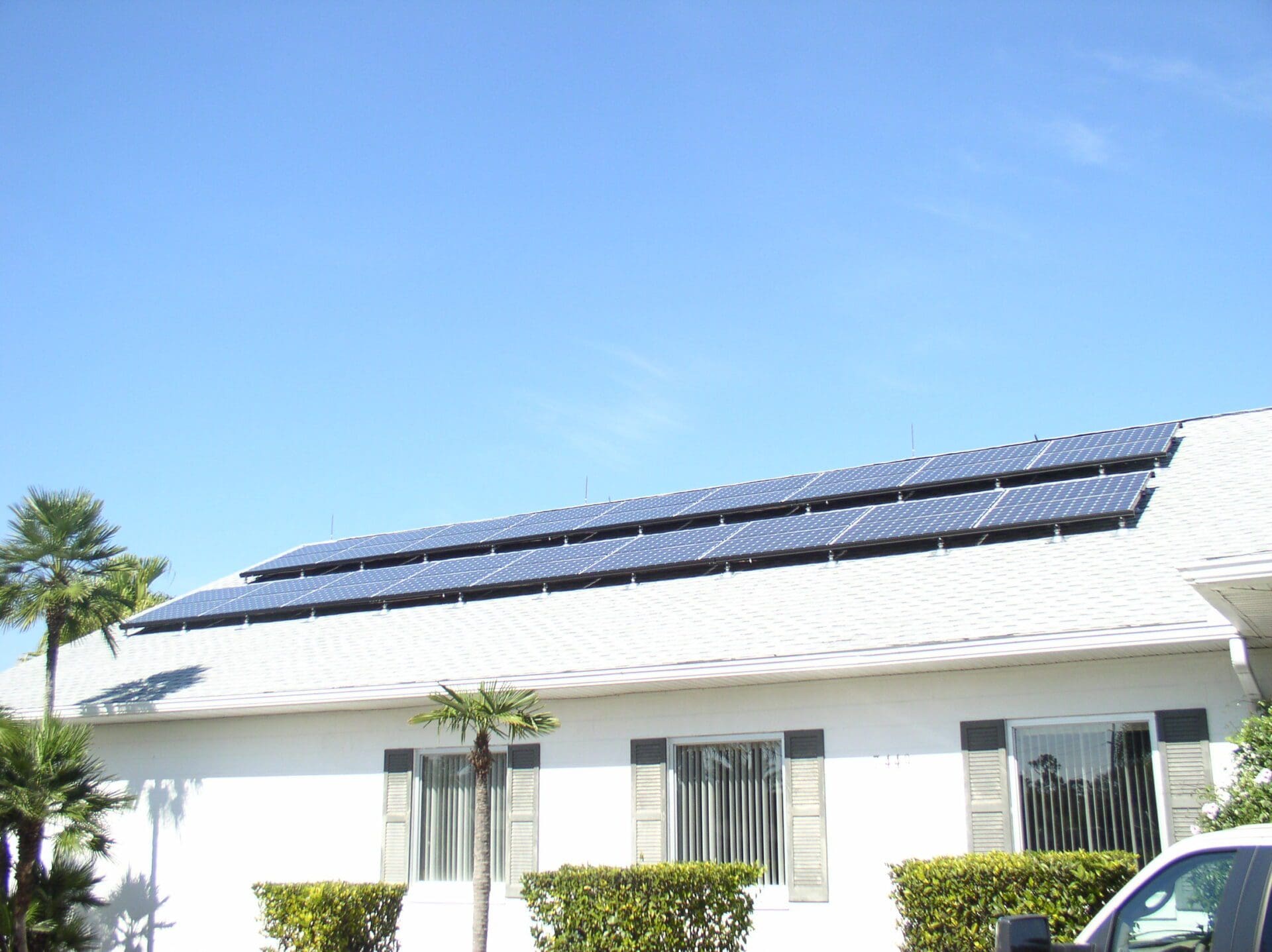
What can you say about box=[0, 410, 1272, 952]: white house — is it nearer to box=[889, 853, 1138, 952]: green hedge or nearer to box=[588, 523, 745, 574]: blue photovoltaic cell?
box=[588, 523, 745, 574]: blue photovoltaic cell

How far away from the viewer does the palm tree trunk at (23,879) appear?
44.0 ft

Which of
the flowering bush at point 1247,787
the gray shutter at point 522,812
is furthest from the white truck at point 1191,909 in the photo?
the gray shutter at point 522,812

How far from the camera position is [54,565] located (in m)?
15.9

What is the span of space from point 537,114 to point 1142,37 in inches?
294

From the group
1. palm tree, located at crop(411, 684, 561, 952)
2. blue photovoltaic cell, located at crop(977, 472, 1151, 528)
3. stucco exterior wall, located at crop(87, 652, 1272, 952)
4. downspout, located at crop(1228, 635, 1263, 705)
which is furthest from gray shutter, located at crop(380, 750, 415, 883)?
downspout, located at crop(1228, 635, 1263, 705)

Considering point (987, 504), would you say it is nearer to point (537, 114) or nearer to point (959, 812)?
point (959, 812)

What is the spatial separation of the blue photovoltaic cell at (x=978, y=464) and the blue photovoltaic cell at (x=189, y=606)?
11380 mm

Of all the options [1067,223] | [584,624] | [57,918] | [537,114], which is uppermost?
[537,114]

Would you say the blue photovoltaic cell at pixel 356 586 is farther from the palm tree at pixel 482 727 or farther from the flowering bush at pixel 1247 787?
the flowering bush at pixel 1247 787

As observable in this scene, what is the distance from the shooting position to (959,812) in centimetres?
1166

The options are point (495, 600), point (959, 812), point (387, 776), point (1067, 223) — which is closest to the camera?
point (959, 812)

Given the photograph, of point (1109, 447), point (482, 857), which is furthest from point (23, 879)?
point (1109, 447)

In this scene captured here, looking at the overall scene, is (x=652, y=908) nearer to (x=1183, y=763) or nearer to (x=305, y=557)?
(x=1183, y=763)

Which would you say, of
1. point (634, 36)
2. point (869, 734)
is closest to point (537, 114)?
point (634, 36)
